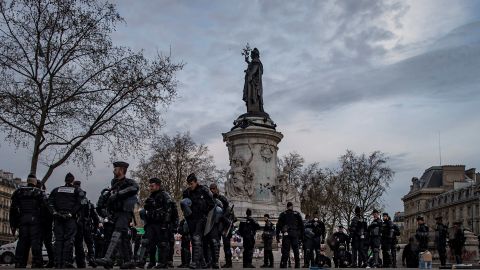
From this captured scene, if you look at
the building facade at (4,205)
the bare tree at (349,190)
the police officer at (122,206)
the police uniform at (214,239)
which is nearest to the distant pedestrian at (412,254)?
the police uniform at (214,239)

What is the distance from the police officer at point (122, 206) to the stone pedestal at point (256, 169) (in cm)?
1918

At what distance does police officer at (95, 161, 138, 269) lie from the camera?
1176 centimetres

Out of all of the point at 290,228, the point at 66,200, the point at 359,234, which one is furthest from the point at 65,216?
the point at 359,234

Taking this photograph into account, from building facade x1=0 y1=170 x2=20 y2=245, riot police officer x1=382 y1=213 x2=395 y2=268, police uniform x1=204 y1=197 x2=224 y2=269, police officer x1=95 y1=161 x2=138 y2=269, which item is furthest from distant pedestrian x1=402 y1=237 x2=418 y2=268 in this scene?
building facade x1=0 y1=170 x2=20 y2=245

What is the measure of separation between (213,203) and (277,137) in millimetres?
20009

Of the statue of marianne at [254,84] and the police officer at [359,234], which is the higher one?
the statue of marianne at [254,84]

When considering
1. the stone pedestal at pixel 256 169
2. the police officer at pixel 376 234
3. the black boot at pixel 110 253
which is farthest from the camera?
the stone pedestal at pixel 256 169

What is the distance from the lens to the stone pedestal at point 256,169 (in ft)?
103

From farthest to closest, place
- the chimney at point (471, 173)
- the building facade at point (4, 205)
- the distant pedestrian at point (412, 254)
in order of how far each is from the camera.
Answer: the chimney at point (471, 173) → the building facade at point (4, 205) → the distant pedestrian at point (412, 254)

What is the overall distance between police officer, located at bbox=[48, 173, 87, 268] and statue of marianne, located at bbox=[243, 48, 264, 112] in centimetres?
2203

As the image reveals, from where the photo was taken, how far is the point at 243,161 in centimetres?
3197

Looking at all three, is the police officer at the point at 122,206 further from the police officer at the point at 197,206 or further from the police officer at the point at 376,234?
the police officer at the point at 376,234

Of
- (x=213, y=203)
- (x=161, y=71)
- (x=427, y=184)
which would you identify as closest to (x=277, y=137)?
(x=161, y=71)

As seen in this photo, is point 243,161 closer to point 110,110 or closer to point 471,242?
point 110,110
